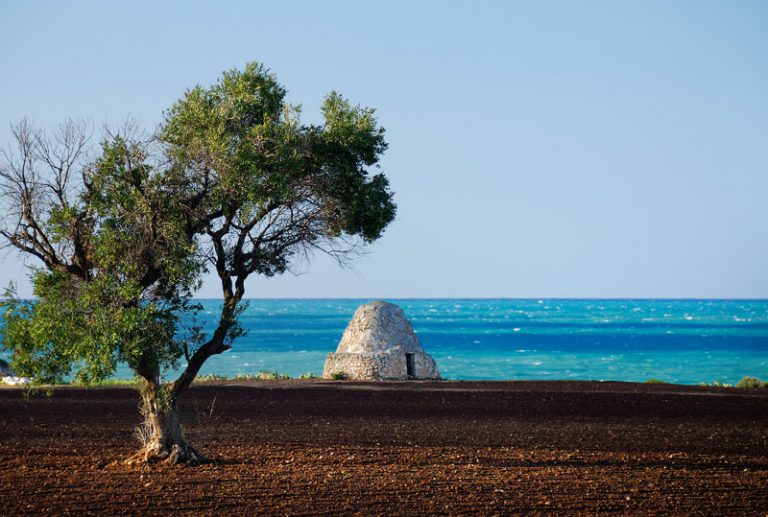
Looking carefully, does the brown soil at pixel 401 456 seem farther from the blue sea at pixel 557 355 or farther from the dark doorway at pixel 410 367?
the blue sea at pixel 557 355

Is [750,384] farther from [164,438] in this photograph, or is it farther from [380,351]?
[164,438]

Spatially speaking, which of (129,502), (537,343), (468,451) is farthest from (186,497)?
(537,343)

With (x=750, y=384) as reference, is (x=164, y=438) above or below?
above

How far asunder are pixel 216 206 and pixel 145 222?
1007 mm

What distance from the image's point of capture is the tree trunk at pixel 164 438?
13008 millimetres

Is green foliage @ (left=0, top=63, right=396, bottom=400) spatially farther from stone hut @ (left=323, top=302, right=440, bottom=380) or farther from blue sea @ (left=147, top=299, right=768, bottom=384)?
blue sea @ (left=147, top=299, right=768, bottom=384)

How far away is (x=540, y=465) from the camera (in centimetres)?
1354

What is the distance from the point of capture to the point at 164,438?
13.2m

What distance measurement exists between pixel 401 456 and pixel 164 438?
145 inches

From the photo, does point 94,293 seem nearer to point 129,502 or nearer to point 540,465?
point 129,502

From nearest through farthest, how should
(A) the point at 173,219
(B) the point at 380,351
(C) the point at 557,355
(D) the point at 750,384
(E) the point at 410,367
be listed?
(A) the point at 173,219
(B) the point at 380,351
(E) the point at 410,367
(D) the point at 750,384
(C) the point at 557,355

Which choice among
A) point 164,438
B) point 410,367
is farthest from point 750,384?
point 164,438

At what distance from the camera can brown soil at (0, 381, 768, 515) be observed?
10.9 m

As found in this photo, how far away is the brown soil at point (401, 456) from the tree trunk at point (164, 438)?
32cm
